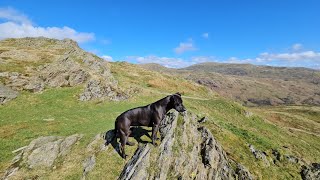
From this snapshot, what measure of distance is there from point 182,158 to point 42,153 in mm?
10294

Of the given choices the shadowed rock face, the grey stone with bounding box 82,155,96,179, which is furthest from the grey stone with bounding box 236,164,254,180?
the grey stone with bounding box 82,155,96,179

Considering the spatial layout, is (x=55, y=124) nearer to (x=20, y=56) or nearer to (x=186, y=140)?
(x=186, y=140)

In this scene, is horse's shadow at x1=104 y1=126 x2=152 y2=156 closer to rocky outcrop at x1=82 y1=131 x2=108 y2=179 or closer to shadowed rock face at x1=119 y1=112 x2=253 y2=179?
rocky outcrop at x1=82 y1=131 x2=108 y2=179

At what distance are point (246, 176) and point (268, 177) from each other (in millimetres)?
4020

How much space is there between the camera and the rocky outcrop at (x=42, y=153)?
1920 centimetres

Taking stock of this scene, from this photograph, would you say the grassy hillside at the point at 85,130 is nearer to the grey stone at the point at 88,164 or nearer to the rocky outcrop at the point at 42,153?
the grey stone at the point at 88,164

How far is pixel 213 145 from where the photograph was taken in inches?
894

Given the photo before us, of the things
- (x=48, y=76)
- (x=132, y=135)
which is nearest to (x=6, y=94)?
(x=48, y=76)

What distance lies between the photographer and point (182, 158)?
2027cm

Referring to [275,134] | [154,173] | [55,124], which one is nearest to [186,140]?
[154,173]

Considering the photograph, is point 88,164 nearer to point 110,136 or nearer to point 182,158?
point 110,136

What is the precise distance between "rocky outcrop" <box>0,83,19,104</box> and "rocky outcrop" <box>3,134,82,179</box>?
1947cm

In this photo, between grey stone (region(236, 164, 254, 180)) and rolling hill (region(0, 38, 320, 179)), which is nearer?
rolling hill (region(0, 38, 320, 179))

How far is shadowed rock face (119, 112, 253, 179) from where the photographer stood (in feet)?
A: 60.0
